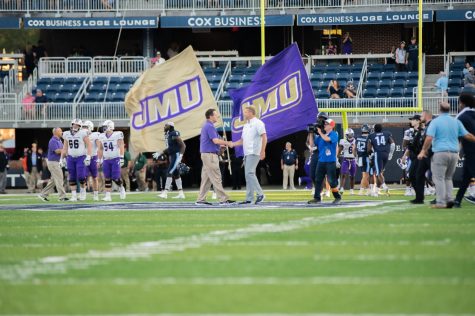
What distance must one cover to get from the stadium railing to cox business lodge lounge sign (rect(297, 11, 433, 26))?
0.57m

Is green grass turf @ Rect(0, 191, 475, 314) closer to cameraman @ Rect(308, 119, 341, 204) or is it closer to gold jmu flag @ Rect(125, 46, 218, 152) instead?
cameraman @ Rect(308, 119, 341, 204)

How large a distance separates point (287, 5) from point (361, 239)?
30.5 metres

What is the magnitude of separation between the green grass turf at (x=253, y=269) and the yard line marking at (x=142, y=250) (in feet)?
0.10

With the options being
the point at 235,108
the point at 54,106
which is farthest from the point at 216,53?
the point at 235,108

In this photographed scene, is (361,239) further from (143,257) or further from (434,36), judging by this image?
(434,36)

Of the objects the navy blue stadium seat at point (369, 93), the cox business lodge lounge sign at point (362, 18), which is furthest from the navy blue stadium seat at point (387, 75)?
the cox business lodge lounge sign at point (362, 18)

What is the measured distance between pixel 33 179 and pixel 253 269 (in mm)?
28570

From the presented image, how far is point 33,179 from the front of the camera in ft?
124

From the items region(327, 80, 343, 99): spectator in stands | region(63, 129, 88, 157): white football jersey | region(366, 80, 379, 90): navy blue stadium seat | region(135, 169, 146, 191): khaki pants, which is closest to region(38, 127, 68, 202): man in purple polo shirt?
region(63, 129, 88, 157): white football jersey


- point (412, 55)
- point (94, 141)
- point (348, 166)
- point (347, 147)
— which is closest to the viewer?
point (94, 141)

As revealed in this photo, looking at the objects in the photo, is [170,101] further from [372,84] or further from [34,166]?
[372,84]

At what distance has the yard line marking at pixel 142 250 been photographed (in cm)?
1014

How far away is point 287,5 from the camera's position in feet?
139

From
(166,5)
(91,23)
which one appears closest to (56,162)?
(91,23)
